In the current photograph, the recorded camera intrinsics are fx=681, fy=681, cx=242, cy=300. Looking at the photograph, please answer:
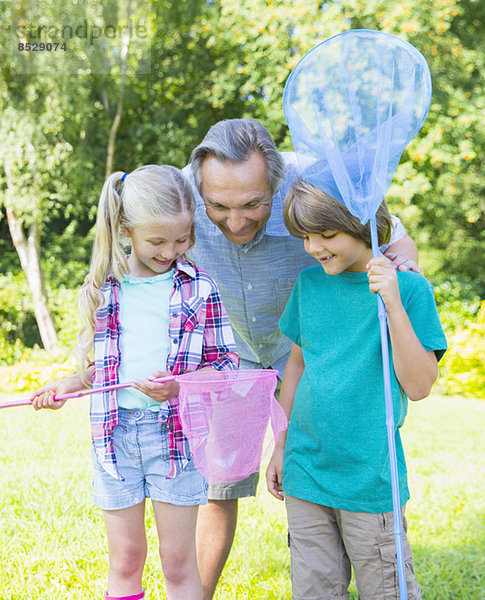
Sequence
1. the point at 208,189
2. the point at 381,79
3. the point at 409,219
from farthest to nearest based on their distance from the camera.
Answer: the point at 409,219 → the point at 208,189 → the point at 381,79

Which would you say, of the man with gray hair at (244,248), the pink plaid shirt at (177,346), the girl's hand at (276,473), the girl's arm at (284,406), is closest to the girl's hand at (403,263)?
the man with gray hair at (244,248)

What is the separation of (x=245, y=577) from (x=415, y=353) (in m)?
1.76

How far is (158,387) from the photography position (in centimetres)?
205

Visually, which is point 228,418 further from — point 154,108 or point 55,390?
point 154,108

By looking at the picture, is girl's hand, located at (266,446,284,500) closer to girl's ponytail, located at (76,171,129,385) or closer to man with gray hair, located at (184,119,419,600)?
man with gray hair, located at (184,119,419,600)

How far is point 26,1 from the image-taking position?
11.8m

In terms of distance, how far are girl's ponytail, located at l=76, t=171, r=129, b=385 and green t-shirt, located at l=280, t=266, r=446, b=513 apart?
0.69 meters

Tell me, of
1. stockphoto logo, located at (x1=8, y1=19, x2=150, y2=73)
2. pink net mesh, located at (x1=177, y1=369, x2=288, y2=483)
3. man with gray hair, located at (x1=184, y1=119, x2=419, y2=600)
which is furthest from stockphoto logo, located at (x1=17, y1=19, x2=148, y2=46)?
pink net mesh, located at (x1=177, y1=369, x2=288, y2=483)

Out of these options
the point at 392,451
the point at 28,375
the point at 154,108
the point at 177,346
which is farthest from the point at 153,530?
the point at 154,108

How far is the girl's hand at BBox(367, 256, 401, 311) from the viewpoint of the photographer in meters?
1.86

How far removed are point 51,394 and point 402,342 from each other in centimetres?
112

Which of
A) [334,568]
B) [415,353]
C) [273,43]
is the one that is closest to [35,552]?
[334,568]

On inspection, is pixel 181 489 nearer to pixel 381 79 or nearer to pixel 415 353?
pixel 415 353

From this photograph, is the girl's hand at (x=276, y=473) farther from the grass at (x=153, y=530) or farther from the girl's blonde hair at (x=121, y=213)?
the grass at (x=153, y=530)
